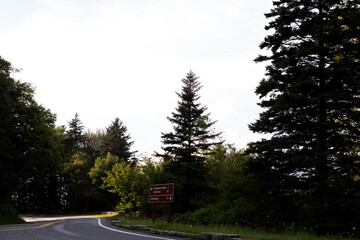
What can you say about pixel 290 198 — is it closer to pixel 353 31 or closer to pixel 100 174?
pixel 353 31

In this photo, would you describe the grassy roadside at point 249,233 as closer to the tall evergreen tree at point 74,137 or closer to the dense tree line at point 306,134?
the dense tree line at point 306,134

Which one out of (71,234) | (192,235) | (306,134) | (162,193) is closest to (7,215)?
(162,193)

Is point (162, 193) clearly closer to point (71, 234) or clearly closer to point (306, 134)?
point (71, 234)

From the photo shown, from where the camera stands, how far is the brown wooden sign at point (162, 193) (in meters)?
15.7

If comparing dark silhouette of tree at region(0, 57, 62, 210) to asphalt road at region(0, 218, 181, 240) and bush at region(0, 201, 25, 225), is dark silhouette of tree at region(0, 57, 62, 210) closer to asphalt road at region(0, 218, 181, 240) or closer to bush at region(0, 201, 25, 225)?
bush at region(0, 201, 25, 225)

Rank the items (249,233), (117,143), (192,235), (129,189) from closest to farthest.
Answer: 1. (192,235)
2. (249,233)
3. (129,189)
4. (117,143)

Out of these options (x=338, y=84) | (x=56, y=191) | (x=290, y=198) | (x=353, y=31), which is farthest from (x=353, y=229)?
(x=56, y=191)

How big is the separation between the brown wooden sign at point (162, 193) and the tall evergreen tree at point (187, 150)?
24.8ft

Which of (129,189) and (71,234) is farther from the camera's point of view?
(129,189)

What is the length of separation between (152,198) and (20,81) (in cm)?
2131

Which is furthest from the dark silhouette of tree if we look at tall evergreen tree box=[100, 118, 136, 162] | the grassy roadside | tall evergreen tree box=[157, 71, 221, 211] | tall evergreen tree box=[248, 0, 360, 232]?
tall evergreen tree box=[100, 118, 136, 162]

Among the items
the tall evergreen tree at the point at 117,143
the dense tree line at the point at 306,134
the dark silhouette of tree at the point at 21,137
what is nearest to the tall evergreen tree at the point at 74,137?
the tall evergreen tree at the point at 117,143

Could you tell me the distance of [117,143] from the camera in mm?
64750

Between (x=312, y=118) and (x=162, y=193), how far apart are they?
8426 millimetres
